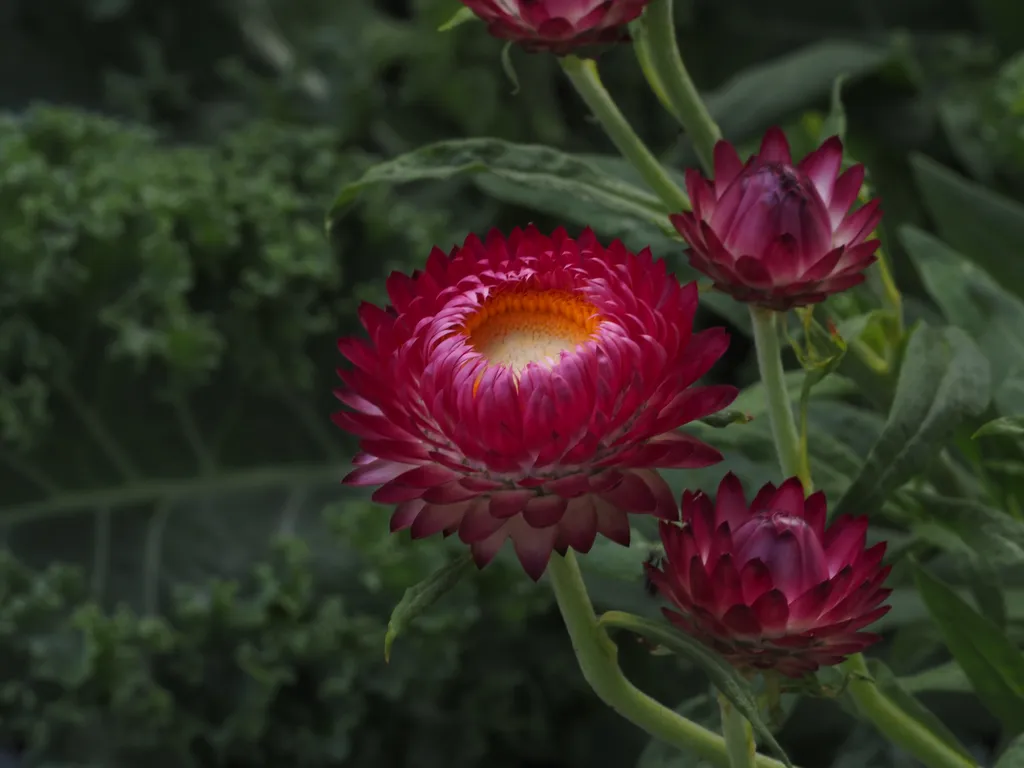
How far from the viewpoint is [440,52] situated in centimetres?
142

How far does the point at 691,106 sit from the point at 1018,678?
0.29 metres

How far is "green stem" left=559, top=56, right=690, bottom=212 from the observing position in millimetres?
556

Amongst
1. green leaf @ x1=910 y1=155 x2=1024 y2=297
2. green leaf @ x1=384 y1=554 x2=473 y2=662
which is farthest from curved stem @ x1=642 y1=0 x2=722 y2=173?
green leaf @ x1=910 y1=155 x2=1024 y2=297

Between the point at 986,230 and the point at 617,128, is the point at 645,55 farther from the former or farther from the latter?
the point at 986,230

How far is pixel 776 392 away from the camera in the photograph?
19.8 inches

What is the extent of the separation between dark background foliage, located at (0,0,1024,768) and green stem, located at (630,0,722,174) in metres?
0.40

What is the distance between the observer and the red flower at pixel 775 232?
0.44m

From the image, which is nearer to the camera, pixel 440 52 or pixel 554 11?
pixel 554 11

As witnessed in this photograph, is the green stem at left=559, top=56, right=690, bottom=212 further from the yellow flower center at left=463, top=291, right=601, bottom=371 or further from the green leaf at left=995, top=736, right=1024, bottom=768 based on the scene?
the green leaf at left=995, top=736, right=1024, bottom=768

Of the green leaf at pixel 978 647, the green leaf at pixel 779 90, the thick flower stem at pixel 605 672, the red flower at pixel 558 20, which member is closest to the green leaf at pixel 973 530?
the green leaf at pixel 978 647

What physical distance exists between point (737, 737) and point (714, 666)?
45 mm

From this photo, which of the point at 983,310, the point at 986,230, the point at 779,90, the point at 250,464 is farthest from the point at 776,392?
the point at 250,464

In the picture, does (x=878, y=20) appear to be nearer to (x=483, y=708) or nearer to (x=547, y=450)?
(x=483, y=708)

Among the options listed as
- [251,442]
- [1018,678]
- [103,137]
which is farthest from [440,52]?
[1018,678]
